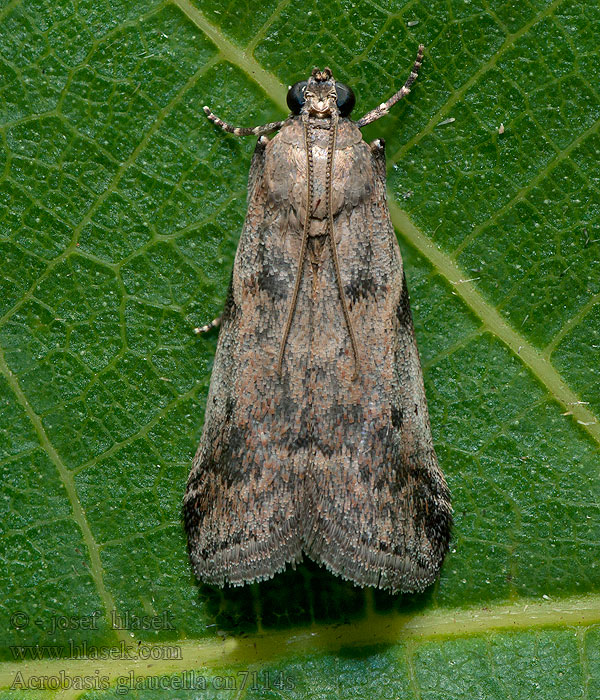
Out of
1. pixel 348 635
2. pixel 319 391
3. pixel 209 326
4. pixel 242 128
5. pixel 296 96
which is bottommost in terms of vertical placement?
pixel 348 635

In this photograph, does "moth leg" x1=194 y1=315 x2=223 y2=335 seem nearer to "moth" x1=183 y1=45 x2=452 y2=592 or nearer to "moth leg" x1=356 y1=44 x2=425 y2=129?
"moth" x1=183 y1=45 x2=452 y2=592

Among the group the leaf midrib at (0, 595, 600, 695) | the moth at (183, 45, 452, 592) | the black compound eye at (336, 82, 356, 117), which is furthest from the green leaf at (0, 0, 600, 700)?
the moth at (183, 45, 452, 592)

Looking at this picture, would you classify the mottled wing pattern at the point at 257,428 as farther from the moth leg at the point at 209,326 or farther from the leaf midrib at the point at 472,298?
the leaf midrib at the point at 472,298

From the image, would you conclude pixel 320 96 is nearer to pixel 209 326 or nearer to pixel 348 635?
pixel 209 326

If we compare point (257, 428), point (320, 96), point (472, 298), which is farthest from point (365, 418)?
point (320, 96)

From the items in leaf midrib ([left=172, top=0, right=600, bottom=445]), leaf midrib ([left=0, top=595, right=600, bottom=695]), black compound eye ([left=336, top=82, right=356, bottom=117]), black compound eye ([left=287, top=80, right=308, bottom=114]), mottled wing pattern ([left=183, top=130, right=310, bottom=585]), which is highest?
black compound eye ([left=336, top=82, right=356, bottom=117])

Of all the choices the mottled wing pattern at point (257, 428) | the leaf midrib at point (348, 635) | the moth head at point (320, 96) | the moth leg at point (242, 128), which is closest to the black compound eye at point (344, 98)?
the moth head at point (320, 96)
